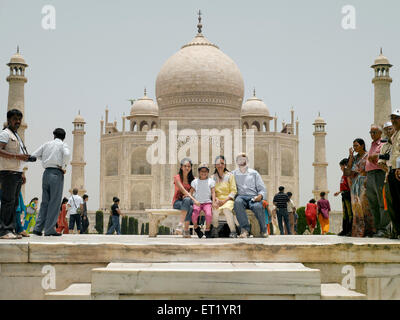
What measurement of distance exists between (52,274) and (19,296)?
29 centimetres

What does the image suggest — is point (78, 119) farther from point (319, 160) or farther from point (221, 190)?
point (221, 190)

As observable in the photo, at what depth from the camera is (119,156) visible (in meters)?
30.9

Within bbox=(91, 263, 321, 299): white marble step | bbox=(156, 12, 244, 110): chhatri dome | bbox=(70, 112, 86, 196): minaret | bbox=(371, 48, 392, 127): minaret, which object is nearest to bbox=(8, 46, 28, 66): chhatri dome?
bbox=(70, 112, 86, 196): minaret

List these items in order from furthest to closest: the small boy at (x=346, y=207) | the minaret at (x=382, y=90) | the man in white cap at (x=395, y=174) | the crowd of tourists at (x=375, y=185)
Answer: the minaret at (x=382, y=90) → the small boy at (x=346, y=207) → the crowd of tourists at (x=375, y=185) → the man in white cap at (x=395, y=174)

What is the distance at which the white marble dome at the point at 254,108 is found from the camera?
34.8 m

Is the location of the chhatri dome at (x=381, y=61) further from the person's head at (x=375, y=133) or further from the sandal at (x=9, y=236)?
the sandal at (x=9, y=236)

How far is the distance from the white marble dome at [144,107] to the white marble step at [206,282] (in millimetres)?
31572

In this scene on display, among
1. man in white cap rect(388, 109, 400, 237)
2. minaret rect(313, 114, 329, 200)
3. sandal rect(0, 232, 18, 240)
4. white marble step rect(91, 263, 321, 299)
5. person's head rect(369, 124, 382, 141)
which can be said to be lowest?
white marble step rect(91, 263, 321, 299)

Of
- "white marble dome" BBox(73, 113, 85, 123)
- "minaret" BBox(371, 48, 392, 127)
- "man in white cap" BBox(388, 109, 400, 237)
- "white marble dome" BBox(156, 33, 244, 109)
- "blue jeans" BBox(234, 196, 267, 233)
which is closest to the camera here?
"man in white cap" BBox(388, 109, 400, 237)

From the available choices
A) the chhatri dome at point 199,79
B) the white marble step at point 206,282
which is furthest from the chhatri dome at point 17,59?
the white marble step at point 206,282

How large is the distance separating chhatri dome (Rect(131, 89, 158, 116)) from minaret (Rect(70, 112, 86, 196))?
4719 mm

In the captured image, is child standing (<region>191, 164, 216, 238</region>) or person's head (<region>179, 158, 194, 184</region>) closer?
child standing (<region>191, 164, 216, 238</region>)

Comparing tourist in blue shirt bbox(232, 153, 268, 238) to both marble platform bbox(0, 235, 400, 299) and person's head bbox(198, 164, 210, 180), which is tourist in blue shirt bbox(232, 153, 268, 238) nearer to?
person's head bbox(198, 164, 210, 180)

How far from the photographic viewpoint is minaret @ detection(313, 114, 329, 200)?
29734 millimetres
